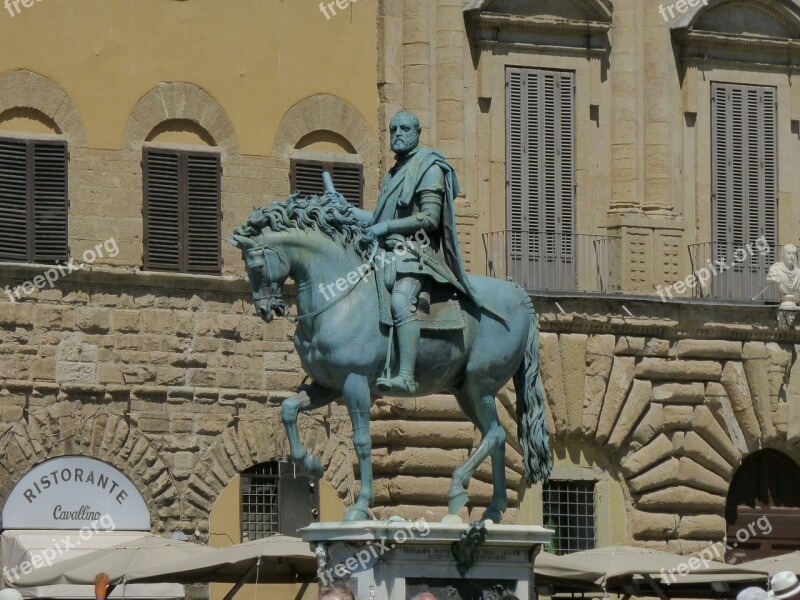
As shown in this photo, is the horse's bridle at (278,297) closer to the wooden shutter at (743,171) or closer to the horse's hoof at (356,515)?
the horse's hoof at (356,515)

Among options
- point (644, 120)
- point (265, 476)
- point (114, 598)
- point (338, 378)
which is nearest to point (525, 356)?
point (338, 378)

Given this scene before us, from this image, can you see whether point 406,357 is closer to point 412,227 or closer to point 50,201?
point 412,227

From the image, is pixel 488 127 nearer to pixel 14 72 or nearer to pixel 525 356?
pixel 14 72

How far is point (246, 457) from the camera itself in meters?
29.2

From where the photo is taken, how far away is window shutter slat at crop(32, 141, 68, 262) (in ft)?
93.5

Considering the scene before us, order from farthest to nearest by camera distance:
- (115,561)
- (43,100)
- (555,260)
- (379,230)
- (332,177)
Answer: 1. (555,260)
2. (332,177)
3. (43,100)
4. (115,561)
5. (379,230)

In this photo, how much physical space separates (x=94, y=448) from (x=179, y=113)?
3.92 m

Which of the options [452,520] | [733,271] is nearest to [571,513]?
[733,271]

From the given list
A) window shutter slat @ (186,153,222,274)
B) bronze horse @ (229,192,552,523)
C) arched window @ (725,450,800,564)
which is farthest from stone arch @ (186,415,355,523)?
bronze horse @ (229,192,552,523)

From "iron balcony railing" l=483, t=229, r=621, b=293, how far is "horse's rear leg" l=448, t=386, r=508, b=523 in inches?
454

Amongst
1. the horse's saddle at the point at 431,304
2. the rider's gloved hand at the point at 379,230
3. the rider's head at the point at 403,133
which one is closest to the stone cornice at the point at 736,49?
the rider's head at the point at 403,133

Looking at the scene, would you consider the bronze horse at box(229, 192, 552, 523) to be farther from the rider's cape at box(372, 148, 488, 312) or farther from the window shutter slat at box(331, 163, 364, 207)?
the window shutter slat at box(331, 163, 364, 207)

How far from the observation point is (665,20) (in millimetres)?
31906

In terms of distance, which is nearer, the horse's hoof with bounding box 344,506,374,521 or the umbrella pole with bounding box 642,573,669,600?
the horse's hoof with bounding box 344,506,374,521
